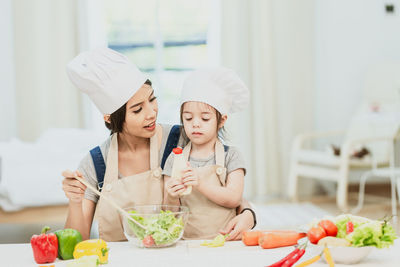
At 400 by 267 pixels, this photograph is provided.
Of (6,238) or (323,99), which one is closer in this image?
(6,238)

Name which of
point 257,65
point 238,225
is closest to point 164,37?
point 257,65

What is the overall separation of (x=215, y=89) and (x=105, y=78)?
0.38 m

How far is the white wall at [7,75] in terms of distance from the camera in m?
5.51

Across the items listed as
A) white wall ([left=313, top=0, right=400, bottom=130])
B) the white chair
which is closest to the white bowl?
the white chair

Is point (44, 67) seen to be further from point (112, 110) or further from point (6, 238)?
point (112, 110)

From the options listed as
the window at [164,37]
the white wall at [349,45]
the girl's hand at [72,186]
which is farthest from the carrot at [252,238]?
the white wall at [349,45]

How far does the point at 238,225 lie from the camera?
1853 millimetres

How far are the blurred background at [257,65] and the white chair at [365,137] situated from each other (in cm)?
1

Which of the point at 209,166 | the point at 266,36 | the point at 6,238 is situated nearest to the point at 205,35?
the point at 266,36

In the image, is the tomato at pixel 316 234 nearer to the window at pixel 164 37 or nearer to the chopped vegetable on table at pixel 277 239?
the chopped vegetable on table at pixel 277 239

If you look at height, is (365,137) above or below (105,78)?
below

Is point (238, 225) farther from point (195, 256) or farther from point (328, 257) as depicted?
point (328, 257)

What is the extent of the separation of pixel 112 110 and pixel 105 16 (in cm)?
402

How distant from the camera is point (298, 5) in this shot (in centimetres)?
559
